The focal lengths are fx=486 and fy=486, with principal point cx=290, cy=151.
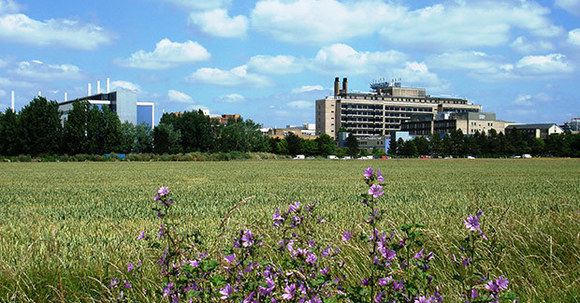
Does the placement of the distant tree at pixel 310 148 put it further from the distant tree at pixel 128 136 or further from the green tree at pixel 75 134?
the green tree at pixel 75 134

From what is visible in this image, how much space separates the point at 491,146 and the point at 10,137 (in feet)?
401

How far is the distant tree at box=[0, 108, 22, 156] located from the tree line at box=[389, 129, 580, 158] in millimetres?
100577

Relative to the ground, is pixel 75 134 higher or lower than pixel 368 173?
higher

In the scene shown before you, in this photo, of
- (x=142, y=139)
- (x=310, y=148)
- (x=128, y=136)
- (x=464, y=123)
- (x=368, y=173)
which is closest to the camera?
(x=368, y=173)

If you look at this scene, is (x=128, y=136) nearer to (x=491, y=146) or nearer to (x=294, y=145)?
(x=294, y=145)

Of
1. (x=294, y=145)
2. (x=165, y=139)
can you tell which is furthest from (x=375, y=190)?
(x=294, y=145)

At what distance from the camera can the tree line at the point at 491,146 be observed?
139 metres

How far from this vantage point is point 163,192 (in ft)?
10.2

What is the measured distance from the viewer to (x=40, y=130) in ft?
288

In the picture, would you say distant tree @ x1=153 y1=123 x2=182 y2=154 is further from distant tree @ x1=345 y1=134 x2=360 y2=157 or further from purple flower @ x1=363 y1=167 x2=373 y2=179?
purple flower @ x1=363 y1=167 x2=373 y2=179

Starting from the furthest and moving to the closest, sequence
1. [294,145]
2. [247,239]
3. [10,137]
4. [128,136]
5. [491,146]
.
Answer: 1. [294,145]
2. [491,146]
3. [128,136]
4. [10,137]
5. [247,239]

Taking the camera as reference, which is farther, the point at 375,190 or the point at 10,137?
the point at 10,137

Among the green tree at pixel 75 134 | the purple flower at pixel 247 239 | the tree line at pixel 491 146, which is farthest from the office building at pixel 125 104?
the purple flower at pixel 247 239

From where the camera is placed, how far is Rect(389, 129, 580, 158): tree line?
138875 mm
